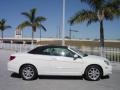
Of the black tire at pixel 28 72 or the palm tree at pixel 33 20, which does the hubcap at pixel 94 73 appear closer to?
the black tire at pixel 28 72

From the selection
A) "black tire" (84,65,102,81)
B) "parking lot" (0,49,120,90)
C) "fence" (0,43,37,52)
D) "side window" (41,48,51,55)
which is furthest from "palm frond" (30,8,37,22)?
"black tire" (84,65,102,81)

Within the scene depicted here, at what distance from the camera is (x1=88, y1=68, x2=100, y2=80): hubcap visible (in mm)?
10739

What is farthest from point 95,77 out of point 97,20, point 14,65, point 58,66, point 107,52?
point 97,20

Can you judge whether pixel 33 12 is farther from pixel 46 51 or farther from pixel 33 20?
pixel 46 51

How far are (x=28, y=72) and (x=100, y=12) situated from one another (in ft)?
40.0

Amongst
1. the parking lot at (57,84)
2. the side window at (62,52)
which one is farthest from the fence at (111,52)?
the side window at (62,52)

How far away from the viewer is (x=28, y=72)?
1087 cm

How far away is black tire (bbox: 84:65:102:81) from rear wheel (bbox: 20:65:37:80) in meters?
2.11

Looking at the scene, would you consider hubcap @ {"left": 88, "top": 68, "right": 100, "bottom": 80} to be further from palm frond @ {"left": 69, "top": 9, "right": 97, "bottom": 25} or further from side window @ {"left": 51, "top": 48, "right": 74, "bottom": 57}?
palm frond @ {"left": 69, "top": 9, "right": 97, "bottom": 25}

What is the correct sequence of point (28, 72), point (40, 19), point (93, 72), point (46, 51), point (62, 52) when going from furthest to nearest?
point (40, 19), point (46, 51), point (62, 52), point (28, 72), point (93, 72)

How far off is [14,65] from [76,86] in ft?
9.98

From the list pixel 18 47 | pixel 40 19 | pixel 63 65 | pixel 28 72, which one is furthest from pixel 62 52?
pixel 40 19

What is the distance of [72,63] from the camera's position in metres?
10.8

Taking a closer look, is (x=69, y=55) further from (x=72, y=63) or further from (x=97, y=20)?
(x=97, y=20)
